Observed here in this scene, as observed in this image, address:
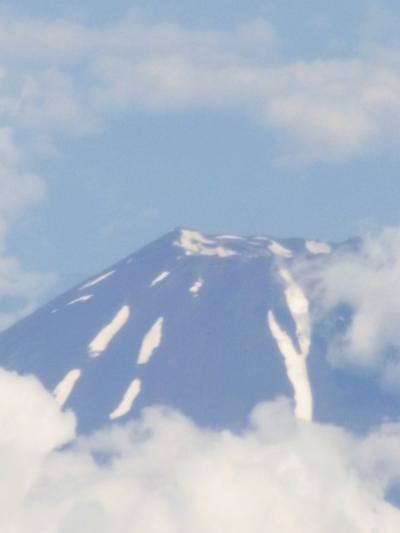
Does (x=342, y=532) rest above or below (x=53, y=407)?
below

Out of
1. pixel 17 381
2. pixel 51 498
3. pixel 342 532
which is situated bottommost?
pixel 342 532

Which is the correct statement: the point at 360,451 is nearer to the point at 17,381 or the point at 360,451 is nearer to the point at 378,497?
the point at 378,497

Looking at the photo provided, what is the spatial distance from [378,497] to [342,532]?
7.09 meters

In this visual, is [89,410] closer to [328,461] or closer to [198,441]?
[198,441]

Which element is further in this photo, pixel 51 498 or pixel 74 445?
pixel 74 445

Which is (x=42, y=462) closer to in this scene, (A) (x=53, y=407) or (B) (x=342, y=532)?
(A) (x=53, y=407)

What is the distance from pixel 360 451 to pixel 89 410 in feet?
111

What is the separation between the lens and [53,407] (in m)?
198

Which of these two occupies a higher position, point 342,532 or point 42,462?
point 42,462

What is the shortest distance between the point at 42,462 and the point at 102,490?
34.2 ft

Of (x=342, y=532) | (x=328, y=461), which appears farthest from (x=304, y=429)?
(x=342, y=532)

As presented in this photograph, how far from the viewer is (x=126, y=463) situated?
647ft

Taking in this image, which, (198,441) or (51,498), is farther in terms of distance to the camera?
(198,441)

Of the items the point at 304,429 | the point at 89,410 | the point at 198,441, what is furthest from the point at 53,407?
the point at 304,429
